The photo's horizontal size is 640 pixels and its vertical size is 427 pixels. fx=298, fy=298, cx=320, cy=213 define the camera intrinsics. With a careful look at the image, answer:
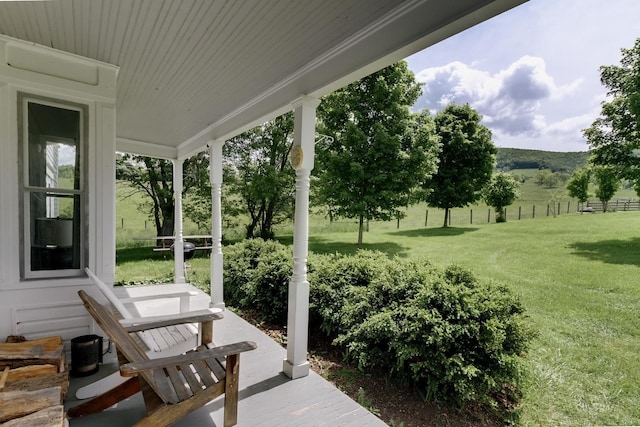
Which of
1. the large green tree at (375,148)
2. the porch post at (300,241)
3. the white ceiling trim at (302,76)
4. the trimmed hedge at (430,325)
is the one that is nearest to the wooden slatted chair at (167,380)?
the porch post at (300,241)

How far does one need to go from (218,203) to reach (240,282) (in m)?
1.61

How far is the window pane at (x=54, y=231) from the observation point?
7.45ft

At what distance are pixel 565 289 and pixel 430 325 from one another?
176 inches

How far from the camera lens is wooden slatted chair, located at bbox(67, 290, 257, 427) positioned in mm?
1505

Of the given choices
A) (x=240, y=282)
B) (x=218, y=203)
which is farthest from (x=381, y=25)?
(x=240, y=282)

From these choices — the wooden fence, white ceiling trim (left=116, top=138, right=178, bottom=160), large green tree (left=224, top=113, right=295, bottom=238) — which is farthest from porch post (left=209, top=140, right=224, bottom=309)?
the wooden fence

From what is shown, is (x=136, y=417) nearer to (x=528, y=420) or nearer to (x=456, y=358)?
(x=456, y=358)

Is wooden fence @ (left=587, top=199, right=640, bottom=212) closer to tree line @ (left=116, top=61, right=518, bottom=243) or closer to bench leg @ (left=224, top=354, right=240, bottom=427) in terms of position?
tree line @ (left=116, top=61, right=518, bottom=243)

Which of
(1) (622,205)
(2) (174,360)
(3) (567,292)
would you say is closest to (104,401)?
(2) (174,360)

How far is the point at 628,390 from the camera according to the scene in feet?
9.53

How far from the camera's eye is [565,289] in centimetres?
534

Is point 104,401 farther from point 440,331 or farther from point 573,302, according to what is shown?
point 573,302

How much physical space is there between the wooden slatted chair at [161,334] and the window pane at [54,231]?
0.22 m

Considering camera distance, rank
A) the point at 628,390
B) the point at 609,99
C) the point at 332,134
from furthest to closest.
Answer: the point at 332,134, the point at 609,99, the point at 628,390
